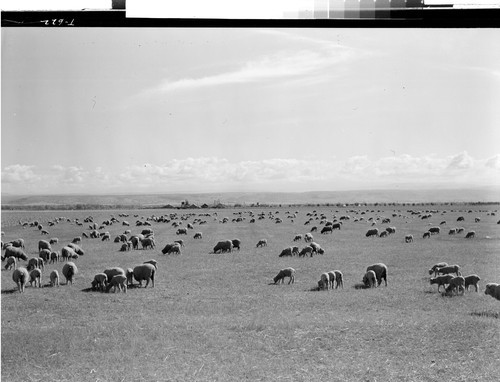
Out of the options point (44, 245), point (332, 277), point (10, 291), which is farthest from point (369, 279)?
point (10, 291)

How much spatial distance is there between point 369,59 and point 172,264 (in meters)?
5.82

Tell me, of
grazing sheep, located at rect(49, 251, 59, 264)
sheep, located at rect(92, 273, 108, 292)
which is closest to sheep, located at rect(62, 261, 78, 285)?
grazing sheep, located at rect(49, 251, 59, 264)

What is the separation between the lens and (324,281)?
990 cm

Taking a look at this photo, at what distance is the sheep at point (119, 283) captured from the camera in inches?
375

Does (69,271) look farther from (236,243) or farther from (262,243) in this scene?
(262,243)

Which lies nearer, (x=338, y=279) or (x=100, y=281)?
(x=100, y=281)

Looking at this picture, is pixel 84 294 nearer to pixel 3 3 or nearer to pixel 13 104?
pixel 13 104

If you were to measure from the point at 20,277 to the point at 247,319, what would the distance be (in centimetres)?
450

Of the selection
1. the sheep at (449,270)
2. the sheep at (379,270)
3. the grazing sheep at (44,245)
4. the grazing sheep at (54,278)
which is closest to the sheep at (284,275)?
the sheep at (379,270)

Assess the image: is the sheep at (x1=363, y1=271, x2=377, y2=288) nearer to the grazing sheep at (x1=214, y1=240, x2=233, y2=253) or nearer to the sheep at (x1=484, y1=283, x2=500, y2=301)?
the sheep at (x1=484, y1=283, x2=500, y2=301)

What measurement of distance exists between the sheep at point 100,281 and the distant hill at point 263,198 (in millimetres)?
1433


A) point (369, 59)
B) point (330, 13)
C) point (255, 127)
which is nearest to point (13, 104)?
point (255, 127)

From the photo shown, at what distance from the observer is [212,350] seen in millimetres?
8484

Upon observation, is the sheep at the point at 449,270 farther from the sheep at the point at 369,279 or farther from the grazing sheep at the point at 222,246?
the grazing sheep at the point at 222,246
